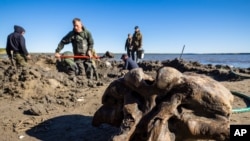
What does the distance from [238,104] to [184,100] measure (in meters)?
3.48

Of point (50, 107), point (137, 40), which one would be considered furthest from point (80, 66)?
point (137, 40)

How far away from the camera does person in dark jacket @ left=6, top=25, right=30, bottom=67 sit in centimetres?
965

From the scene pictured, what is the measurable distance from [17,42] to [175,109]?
760 centimetres

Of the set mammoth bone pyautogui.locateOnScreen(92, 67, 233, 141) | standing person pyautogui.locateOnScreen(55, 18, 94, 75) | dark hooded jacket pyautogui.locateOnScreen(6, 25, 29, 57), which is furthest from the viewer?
dark hooded jacket pyautogui.locateOnScreen(6, 25, 29, 57)

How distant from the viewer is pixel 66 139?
4512 millimetres

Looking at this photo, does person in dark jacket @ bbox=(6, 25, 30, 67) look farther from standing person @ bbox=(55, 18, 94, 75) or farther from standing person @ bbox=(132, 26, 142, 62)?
standing person @ bbox=(132, 26, 142, 62)

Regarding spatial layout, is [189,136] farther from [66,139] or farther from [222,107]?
[66,139]

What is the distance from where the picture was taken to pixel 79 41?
27.5 ft

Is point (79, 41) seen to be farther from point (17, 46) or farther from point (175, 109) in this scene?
point (175, 109)

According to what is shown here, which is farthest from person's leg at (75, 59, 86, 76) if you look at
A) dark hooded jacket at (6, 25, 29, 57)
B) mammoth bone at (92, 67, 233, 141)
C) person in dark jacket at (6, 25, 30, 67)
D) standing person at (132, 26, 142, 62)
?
standing person at (132, 26, 142, 62)

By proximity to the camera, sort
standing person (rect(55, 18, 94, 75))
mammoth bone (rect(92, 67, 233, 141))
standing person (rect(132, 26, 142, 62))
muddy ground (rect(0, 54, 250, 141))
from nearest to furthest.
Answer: mammoth bone (rect(92, 67, 233, 141)) → muddy ground (rect(0, 54, 250, 141)) → standing person (rect(55, 18, 94, 75)) → standing person (rect(132, 26, 142, 62))

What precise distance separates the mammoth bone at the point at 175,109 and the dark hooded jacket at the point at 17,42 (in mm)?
6950

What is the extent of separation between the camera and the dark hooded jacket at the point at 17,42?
9633mm

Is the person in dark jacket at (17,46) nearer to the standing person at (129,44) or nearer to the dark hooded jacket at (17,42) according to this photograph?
the dark hooded jacket at (17,42)
